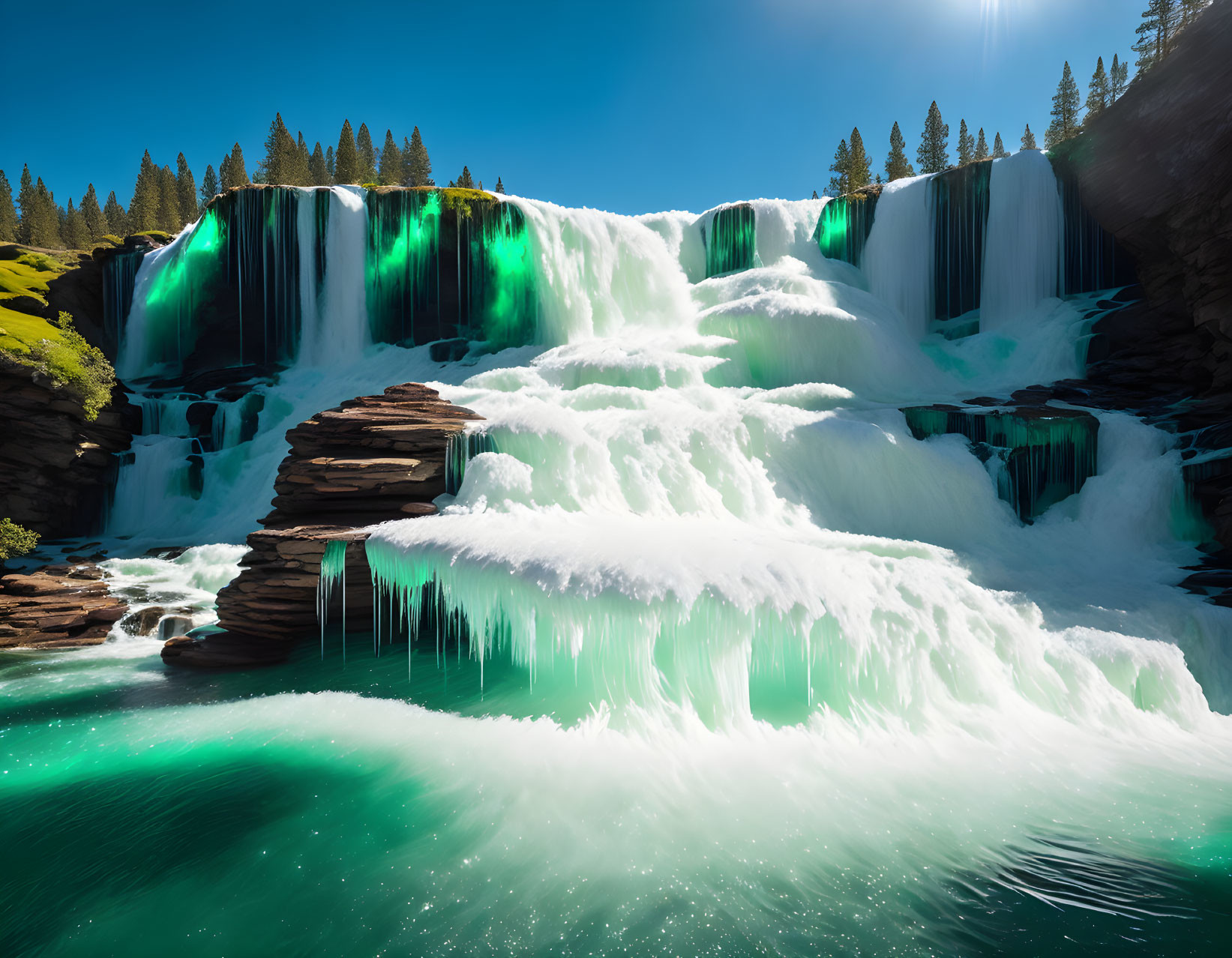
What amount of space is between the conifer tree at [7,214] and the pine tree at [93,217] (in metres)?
3.91

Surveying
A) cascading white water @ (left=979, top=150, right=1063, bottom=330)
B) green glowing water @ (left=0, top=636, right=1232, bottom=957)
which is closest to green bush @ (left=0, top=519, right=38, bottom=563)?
green glowing water @ (left=0, top=636, right=1232, bottom=957)

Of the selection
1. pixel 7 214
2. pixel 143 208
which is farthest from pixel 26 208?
pixel 143 208

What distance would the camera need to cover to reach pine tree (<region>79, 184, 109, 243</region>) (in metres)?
45.5

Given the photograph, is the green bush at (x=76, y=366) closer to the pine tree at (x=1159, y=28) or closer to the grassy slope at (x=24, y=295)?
the grassy slope at (x=24, y=295)

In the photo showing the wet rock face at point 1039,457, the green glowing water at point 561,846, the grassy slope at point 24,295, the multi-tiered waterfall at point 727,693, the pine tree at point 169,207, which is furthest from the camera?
the pine tree at point 169,207

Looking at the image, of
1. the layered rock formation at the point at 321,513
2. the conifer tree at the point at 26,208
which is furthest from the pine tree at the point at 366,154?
the layered rock formation at the point at 321,513

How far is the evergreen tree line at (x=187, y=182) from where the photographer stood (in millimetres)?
39688

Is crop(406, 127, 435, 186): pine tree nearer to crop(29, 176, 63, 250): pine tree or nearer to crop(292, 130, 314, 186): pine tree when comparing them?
crop(292, 130, 314, 186): pine tree

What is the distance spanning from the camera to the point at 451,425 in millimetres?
8016

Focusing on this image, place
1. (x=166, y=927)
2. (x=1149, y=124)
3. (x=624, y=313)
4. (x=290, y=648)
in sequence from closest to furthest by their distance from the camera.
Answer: (x=166, y=927) < (x=290, y=648) < (x=1149, y=124) < (x=624, y=313)

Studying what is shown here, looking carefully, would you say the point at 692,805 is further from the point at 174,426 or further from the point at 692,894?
the point at 174,426

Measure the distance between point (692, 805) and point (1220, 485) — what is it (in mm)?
8326

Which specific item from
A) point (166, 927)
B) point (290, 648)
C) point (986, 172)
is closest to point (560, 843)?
point (166, 927)

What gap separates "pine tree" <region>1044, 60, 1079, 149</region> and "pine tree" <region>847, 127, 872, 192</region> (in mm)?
11174
